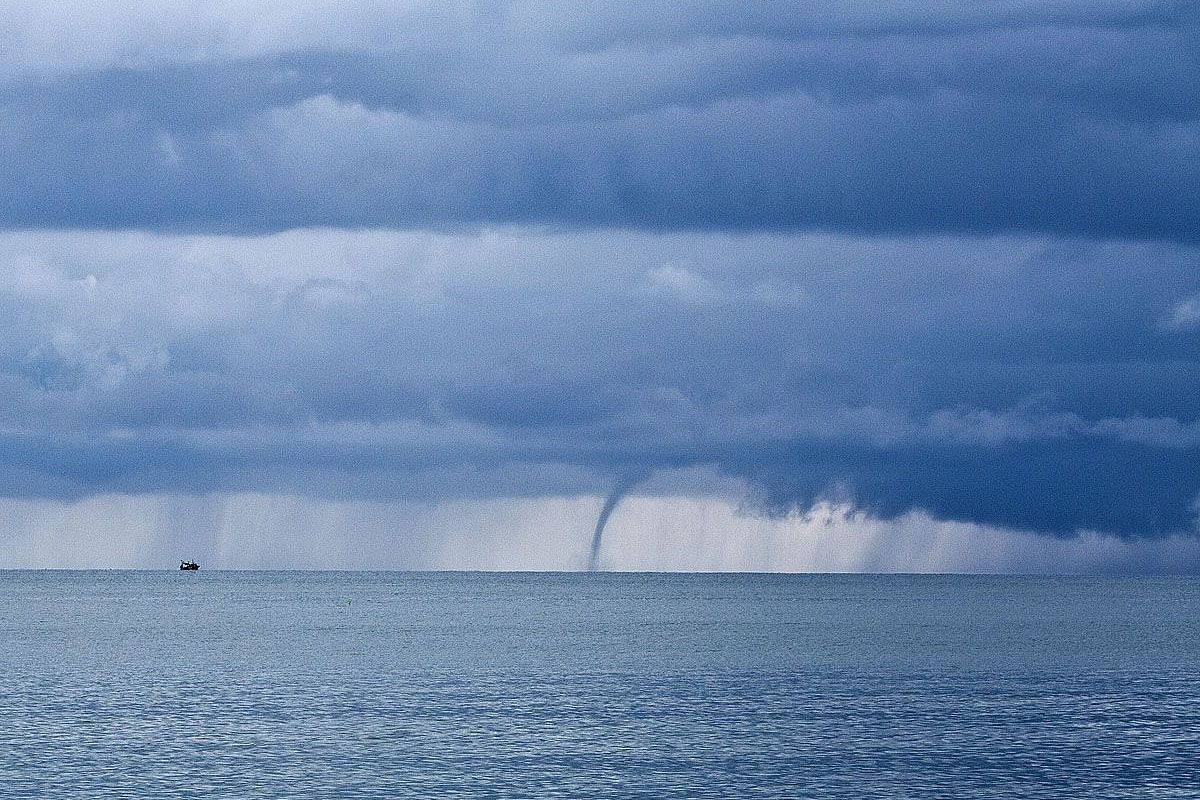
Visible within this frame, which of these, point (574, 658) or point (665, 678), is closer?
point (665, 678)

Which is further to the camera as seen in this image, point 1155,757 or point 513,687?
point 513,687

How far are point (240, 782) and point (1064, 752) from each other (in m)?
50.9

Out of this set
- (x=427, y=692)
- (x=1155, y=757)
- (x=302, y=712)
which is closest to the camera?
(x=1155, y=757)

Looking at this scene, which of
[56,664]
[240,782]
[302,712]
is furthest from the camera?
[56,664]

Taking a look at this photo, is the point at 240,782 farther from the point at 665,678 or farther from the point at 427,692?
the point at 665,678

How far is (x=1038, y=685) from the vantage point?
543ft

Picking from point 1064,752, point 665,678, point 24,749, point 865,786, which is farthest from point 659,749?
point 665,678

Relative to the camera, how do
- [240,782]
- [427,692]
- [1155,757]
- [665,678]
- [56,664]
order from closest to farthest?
[240,782] → [1155,757] → [427,692] → [665,678] → [56,664]

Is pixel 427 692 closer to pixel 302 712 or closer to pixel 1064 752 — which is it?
pixel 302 712

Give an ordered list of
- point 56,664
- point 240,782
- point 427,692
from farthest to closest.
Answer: point 56,664
point 427,692
point 240,782

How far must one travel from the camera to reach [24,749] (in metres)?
114

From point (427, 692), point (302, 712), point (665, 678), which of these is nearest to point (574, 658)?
point (665, 678)

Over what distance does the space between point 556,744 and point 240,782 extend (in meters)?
23.1

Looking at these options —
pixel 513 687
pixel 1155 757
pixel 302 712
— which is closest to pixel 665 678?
pixel 513 687
